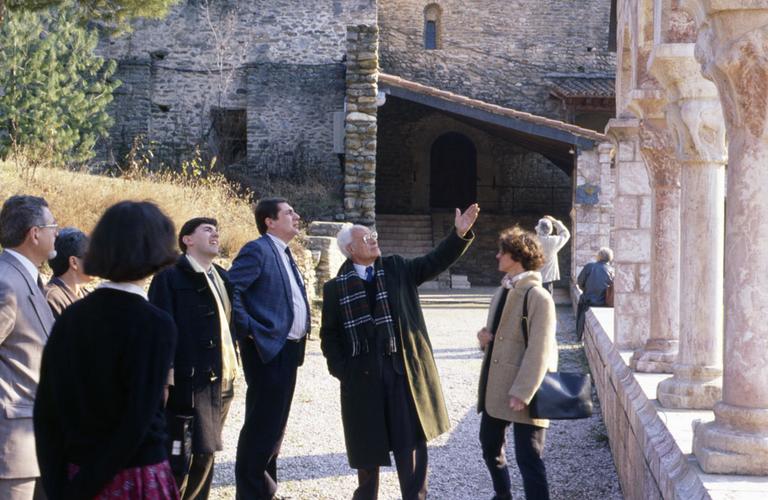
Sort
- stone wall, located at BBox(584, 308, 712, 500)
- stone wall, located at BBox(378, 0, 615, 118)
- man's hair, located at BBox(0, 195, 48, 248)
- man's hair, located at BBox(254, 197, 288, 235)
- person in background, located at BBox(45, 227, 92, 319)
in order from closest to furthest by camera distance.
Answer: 1. stone wall, located at BBox(584, 308, 712, 500)
2. man's hair, located at BBox(0, 195, 48, 248)
3. person in background, located at BBox(45, 227, 92, 319)
4. man's hair, located at BBox(254, 197, 288, 235)
5. stone wall, located at BBox(378, 0, 615, 118)

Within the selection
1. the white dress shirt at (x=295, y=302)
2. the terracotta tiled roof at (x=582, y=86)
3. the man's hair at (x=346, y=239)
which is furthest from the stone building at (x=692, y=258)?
the terracotta tiled roof at (x=582, y=86)

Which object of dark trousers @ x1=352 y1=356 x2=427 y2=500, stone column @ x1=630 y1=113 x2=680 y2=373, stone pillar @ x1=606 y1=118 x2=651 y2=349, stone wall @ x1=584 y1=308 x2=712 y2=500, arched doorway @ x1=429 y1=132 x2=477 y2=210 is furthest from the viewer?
arched doorway @ x1=429 y1=132 x2=477 y2=210

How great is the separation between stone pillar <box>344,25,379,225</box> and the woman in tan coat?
499 inches

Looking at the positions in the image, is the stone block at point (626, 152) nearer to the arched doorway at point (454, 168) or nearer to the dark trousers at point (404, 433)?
the dark trousers at point (404, 433)

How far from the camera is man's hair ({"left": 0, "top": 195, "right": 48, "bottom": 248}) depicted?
144 inches

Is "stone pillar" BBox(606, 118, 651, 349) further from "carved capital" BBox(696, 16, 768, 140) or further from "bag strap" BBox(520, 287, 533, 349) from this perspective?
"carved capital" BBox(696, 16, 768, 140)

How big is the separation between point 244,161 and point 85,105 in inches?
212

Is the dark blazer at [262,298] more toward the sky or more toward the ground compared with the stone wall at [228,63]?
more toward the ground

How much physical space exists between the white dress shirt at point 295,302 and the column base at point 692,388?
180cm

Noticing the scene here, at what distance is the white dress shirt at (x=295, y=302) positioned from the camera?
500cm

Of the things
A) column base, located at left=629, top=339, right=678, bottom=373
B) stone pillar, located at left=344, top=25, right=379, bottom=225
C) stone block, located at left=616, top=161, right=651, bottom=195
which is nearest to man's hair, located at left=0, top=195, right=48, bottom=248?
column base, located at left=629, top=339, right=678, bottom=373

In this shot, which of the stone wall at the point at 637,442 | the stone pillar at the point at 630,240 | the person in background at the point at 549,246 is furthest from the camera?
the person in background at the point at 549,246

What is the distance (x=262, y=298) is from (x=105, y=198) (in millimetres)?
6153

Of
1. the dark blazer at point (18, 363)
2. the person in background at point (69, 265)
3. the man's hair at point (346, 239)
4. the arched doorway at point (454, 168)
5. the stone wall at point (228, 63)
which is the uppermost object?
the stone wall at point (228, 63)
